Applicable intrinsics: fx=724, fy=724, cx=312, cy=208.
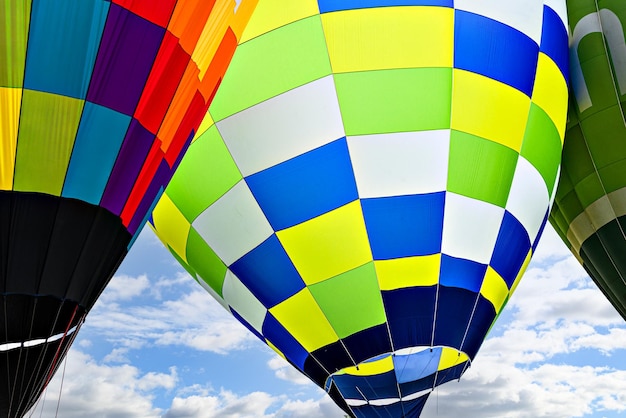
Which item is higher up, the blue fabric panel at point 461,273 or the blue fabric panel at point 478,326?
the blue fabric panel at point 461,273

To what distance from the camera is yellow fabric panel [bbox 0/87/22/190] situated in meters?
4.17

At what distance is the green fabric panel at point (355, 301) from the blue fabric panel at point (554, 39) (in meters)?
2.92

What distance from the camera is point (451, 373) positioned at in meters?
6.22

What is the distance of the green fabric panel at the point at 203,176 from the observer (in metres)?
6.41

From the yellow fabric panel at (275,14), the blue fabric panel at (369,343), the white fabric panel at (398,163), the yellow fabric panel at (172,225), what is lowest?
the blue fabric panel at (369,343)

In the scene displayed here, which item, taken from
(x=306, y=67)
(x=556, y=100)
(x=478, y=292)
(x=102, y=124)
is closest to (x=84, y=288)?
(x=102, y=124)

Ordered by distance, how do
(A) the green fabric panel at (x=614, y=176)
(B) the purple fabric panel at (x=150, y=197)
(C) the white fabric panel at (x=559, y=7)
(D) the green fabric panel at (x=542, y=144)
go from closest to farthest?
1. (B) the purple fabric panel at (x=150, y=197)
2. (D) the green fabric panel at (x=542, y=144)
3. (C) the white fabric panel at (x=559, y=7)
4. (A) the green fabric panel at (x=614, y=176)

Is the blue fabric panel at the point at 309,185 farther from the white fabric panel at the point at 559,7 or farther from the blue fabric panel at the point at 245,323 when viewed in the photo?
the white fabric panel at the point at 559,7

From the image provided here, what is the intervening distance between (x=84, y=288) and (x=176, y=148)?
1.25m

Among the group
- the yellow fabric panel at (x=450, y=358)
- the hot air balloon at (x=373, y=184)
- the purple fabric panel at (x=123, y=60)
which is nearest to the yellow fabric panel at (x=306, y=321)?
the hot air balloon at (x=373, y=184)

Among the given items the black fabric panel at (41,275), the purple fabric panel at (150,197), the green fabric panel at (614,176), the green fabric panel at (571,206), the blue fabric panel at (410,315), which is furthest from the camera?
the green fabric panel at (571,206)

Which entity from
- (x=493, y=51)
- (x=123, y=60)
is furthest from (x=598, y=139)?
(x=123, y=60)

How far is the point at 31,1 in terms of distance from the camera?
166 inches

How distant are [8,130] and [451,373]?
4.04 metres
